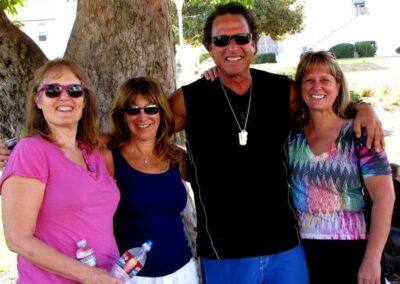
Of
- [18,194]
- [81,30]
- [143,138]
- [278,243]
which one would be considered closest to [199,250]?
[278,243]

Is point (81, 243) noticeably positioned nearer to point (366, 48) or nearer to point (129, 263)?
point (129, 263)

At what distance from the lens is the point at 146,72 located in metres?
4.12

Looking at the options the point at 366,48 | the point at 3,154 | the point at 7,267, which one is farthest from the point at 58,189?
the point at 366,48

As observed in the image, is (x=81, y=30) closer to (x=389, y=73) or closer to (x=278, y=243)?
(x=278, y=243)

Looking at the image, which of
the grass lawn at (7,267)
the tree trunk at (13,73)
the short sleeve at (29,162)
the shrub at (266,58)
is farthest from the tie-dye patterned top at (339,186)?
the shrub at (266,58)

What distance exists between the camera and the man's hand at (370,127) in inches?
115

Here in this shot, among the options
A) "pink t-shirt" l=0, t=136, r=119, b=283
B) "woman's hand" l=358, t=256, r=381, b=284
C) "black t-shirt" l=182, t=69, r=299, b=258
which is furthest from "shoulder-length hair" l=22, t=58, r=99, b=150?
"woman's hand" l=358, t=256, r=381, b=284

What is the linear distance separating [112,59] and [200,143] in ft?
4.12

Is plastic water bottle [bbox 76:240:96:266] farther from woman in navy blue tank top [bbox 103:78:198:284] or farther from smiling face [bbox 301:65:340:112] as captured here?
smiling face [bbox 301:65:340:112]

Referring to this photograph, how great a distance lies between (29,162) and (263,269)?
4.88ft

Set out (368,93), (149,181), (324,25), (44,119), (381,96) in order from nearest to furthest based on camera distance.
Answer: (44,119) < (149,181) < (381,96) < (368,93) < (324,25)

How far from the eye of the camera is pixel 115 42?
4039 mm

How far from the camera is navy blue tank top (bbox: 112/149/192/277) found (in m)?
2.89

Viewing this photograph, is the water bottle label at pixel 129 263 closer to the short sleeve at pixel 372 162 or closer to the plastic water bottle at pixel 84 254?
the plastic water bottle at pixel 84 254
